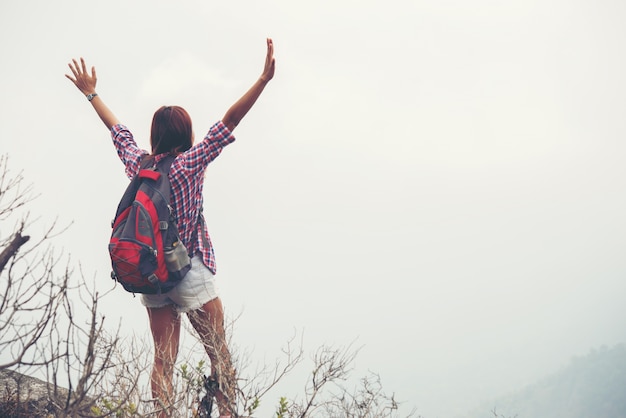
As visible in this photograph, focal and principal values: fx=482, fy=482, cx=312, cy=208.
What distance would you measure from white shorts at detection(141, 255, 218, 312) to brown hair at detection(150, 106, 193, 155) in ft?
2.28

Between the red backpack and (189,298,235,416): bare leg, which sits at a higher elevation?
the red backpack

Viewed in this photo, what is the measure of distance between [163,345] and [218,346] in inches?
13.7

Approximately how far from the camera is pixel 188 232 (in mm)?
2936

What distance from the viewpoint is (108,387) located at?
368cm

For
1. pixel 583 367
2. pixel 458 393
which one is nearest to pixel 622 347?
pixel 583 367

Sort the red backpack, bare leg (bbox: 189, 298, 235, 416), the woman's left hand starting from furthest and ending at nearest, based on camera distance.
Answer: bare leg (bbox: 189, 298, 235, 416) → the woman's left hand → the red backpack

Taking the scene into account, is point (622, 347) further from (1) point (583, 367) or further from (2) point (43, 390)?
(2) point (43, 390)

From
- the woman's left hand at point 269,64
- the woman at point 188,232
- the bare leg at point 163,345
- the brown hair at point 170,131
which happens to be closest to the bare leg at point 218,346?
the woman at point 188,232

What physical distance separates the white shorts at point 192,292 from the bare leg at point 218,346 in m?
0.08

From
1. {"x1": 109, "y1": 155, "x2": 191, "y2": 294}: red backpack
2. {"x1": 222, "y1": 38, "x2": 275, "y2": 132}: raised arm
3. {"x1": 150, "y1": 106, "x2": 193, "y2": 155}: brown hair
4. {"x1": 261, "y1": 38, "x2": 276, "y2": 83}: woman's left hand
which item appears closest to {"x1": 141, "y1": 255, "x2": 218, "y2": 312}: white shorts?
{"x1": 109, "y1": 155, "x2": 191, "y2": 294}: red backpack

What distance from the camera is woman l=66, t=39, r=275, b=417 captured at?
2855 millimetres

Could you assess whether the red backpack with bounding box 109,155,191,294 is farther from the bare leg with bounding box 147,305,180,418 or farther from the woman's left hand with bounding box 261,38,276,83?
the woman's left hand with bounding box 261,38,276,83

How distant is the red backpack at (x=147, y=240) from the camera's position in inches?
100

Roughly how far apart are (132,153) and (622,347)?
176 metres
